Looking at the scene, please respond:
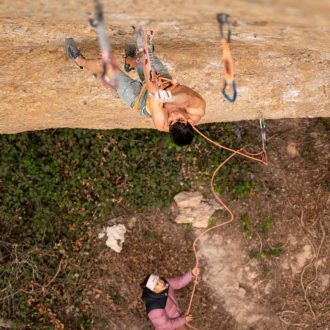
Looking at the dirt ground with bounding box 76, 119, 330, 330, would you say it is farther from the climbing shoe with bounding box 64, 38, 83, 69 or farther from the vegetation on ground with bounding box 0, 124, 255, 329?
the climbing shoe with bounding box 64, 38, 83, 69

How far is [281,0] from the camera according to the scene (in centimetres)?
313

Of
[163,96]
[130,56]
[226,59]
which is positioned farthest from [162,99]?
[130,56]

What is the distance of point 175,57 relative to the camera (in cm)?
521

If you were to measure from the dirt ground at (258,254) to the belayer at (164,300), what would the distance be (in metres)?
0.27

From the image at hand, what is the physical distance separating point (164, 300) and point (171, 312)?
320mm

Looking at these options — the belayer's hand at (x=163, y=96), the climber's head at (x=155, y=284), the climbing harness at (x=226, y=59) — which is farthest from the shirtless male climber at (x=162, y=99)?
the climber's head at (x=155, y=284)

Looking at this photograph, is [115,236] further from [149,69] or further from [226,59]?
[226,59]

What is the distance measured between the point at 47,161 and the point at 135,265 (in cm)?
201

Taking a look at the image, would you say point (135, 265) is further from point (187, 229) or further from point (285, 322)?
point (285, 322)

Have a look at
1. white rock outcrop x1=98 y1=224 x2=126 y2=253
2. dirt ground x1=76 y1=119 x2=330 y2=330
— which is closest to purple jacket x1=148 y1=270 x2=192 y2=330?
dirt ground x1=76 y1=119 x2=330 y2=330

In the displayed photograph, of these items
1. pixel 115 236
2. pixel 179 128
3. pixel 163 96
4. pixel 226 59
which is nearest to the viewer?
pixel 226 59

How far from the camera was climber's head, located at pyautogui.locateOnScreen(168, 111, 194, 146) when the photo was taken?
13.4ft

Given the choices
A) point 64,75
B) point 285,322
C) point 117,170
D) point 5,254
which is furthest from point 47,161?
point 285,322

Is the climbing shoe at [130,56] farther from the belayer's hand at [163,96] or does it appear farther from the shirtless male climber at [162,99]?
the belayer's hand at [163,96]
